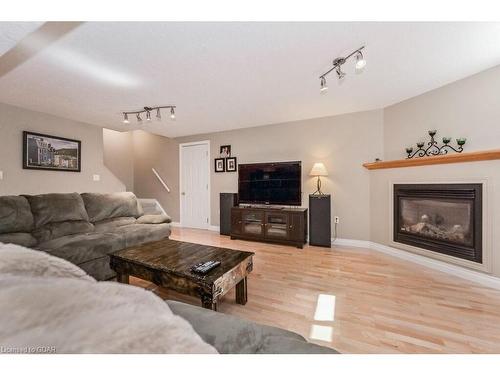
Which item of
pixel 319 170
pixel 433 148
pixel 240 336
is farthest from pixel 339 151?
pixel 240 336

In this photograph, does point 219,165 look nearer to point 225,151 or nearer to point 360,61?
point 225,151

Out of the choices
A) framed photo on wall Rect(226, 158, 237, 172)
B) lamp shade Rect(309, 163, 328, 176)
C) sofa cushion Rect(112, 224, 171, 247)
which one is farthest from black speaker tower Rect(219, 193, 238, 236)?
lamp shade Rect(309, 163, 328, 176)

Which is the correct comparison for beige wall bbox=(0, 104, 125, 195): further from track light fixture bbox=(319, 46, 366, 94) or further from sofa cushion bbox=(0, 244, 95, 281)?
track light fixture bbox=(319, 46, 366, 94)

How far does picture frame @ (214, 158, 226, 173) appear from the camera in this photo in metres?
4.66

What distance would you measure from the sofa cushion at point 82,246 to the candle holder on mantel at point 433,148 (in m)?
3.93

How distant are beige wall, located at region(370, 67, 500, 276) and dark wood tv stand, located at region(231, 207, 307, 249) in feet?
3.89

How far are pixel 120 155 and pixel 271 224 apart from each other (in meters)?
4.28

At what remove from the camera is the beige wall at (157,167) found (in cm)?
527

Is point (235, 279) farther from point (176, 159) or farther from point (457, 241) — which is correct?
point (176, 159)

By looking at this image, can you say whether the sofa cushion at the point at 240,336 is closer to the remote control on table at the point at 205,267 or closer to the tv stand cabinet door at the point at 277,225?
the remote control on table at the point at 205,267

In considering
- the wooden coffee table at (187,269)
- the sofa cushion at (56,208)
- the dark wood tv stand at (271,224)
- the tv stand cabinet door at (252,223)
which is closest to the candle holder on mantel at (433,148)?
the dark wood tv stand at (271,224)
